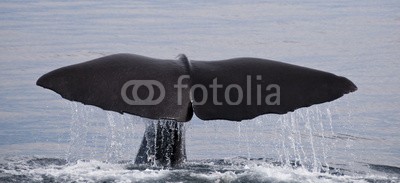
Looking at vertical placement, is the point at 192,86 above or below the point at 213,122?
below

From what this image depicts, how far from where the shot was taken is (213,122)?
11.5m

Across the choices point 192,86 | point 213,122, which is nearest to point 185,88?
point 192,86

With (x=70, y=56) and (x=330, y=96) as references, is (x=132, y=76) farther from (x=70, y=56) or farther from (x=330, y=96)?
(x=70, y=56)

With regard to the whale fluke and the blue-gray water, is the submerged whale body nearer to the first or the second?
the whale fluke

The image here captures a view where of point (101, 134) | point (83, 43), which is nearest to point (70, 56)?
point (83, 43)

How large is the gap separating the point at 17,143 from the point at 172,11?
10744 millimetres

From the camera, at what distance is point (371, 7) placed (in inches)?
835

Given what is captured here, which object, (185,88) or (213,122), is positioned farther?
(213,122)

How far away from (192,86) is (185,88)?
0.06 metres
